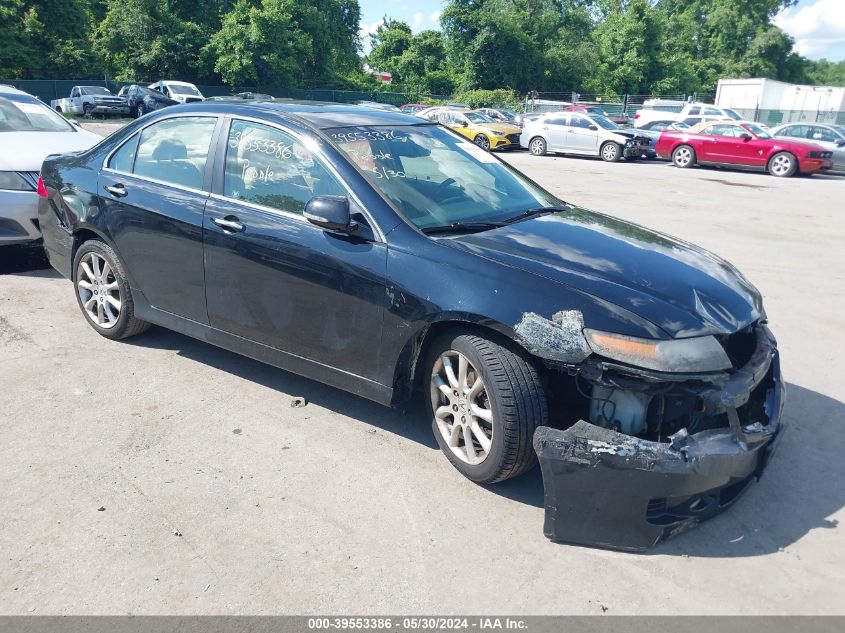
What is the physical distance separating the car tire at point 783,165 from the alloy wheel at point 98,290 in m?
18.7

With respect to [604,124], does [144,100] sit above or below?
below

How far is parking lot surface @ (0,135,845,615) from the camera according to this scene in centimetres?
268

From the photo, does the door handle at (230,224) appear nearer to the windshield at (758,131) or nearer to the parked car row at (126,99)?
the windshield at (758,131)

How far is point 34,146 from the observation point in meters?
7.01

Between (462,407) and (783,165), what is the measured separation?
1872 centimetres

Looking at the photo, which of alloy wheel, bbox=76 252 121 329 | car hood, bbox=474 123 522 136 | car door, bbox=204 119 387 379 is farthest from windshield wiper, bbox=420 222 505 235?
car hood, bbox=474 123 522 136

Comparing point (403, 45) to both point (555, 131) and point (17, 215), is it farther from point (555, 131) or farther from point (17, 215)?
point (17, 215)

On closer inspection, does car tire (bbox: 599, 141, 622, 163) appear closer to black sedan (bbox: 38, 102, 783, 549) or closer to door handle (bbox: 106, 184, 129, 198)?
black sedan (bbox: 38, 102, 783, 549)

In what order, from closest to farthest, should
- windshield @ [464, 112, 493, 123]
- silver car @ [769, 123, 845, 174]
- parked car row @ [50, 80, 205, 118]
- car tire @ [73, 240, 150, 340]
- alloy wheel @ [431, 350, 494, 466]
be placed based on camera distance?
alloy wheel @ [431, 350, 494, 466], car tire @ [73, 240, 150, 340], silver car @ [769, 123, 845, 174], windshield @ [464, 112, 493, 123], parked car row @ [50, 80, 205, 118]

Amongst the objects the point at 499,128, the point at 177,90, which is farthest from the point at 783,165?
the point at 177,90

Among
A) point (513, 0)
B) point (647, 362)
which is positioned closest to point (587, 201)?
point (647, 362)

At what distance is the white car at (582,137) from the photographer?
73.6 feet

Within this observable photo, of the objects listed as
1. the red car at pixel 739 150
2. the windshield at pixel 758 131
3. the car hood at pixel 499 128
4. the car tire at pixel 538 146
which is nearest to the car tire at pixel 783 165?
the red car at pixel 739 150

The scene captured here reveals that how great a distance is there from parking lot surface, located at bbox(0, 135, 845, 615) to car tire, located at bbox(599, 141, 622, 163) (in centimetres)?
1847
